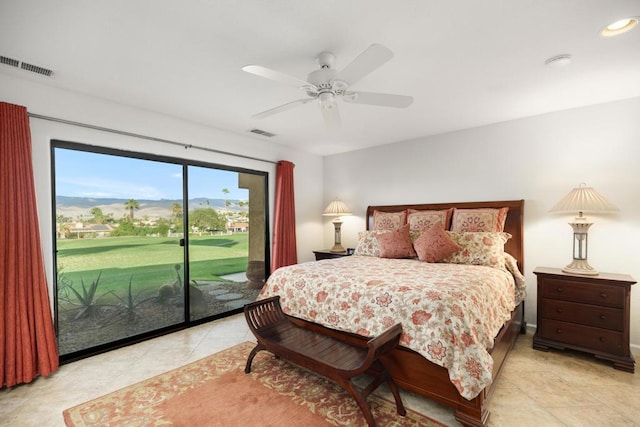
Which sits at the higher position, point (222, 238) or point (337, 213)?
point (337, 213)

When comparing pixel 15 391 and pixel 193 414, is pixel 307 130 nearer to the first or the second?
pixel 193 414

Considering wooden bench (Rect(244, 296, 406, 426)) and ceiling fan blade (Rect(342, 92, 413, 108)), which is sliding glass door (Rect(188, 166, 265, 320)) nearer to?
wooden bench (Rect(244, 296, 406, 426))

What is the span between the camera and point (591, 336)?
264 cm

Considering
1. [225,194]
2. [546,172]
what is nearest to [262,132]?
[225,194]

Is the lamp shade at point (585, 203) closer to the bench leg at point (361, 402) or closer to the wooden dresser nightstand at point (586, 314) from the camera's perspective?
the wooden dresser nightstand at point (586, 314)

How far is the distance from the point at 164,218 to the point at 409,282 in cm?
289

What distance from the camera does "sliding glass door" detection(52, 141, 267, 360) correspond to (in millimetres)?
2848

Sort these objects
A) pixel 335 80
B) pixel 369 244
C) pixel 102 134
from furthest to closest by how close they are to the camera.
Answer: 1. pixel 369 244
2. pixel 102 134
3. pixel 335 80

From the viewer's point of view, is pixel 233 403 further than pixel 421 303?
Yes

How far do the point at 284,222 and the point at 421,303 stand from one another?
9.68ft

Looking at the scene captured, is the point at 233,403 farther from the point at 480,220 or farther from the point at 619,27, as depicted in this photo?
the point at 619,27

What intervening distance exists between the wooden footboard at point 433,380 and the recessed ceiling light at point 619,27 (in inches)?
86.6

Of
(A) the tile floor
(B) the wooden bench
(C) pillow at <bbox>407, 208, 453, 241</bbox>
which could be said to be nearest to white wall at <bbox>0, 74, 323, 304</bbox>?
(A) the tile floor

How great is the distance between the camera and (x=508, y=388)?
224 cm
